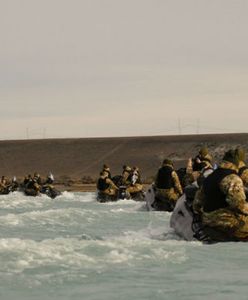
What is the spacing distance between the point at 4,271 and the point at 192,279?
8.20 ft

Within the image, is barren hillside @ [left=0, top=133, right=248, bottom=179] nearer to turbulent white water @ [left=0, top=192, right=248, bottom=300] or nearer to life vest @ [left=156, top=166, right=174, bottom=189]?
life vest @ [left=156, top=166, right=174, bottom=189]

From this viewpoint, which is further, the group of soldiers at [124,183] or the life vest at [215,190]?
the group of soldiers at [124,183]

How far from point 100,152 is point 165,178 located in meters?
90.7

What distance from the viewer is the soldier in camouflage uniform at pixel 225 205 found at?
1325 centimetres

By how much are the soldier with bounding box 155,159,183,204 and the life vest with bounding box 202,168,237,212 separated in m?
9.16

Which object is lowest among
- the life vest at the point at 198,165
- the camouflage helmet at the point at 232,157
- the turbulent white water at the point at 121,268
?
the turbulent white water at the point at 121,268

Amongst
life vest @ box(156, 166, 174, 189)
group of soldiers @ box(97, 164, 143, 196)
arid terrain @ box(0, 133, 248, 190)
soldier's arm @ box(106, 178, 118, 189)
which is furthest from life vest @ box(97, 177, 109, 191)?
arid terrain @ box(0, 133, 248, 190)

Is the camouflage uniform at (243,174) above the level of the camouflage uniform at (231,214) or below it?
above

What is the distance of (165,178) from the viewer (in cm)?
2306

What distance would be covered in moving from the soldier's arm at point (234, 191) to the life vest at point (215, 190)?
0.29 ft

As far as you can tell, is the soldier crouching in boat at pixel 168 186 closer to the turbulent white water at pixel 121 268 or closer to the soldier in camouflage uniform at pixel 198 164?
the soldier in camouflage uniform at pixel 198 164

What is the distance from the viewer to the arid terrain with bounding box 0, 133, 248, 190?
99938 mm

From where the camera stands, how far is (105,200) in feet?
103

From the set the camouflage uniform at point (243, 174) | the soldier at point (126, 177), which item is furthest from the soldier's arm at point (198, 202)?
the soldier at point (126, 177)
